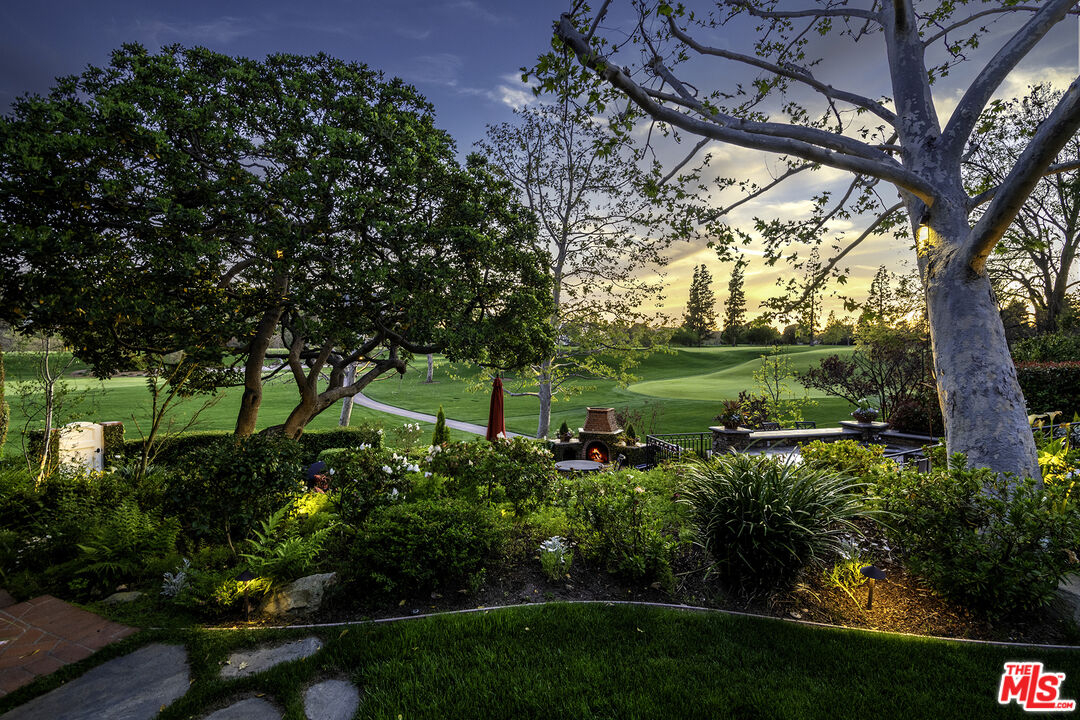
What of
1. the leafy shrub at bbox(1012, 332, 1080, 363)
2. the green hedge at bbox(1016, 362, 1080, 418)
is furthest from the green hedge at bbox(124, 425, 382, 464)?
the leafy shrub at bbox(1012, 332, 1080, 363)

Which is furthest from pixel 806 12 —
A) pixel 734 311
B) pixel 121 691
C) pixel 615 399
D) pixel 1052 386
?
pixel 734 311

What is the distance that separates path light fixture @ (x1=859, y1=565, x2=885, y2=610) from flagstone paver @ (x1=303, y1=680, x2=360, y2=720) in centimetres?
345

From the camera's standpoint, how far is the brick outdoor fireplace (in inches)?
440

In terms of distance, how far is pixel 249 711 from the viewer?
2.42 metres

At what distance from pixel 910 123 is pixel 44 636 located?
9.73 metres

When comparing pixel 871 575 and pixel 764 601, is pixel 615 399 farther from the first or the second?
pixel 871 575

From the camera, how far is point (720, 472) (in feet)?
14.8

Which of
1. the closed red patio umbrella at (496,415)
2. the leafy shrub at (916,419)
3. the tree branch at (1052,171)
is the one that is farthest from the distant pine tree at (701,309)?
the tree branch at (1052,171)

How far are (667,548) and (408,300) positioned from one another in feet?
17.2

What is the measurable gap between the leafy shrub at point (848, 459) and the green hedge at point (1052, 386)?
8713 mm

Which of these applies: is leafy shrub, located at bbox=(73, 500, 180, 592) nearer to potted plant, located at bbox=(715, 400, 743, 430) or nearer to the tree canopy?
the tree canopy

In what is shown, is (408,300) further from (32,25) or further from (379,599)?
(32,25)

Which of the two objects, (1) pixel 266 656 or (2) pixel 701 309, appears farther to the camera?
(2) pixel 701 309

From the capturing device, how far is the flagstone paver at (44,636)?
2.88 metres
